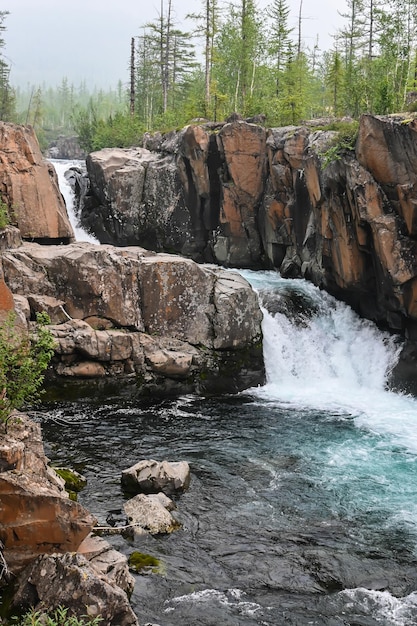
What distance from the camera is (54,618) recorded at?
9461mm

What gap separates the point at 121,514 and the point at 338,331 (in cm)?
1515

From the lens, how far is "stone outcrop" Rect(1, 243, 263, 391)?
2166 centimetres

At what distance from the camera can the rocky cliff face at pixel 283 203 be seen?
73.7 ft

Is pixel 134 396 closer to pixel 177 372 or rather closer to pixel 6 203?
pixel 177 372

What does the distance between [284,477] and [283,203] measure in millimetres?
17678

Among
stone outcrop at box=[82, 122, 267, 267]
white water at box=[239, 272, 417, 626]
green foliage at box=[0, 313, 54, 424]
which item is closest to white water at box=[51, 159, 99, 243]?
stone outcrop at box=[82, 122, 267, 267]

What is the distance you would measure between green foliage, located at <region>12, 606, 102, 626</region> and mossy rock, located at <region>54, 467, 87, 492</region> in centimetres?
540

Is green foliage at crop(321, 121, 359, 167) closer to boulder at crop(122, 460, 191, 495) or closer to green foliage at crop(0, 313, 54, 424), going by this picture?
boulder at crop(122, 460, 191, 495)

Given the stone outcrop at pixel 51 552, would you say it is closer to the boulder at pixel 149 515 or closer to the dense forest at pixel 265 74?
the boulder at pixel 149 515

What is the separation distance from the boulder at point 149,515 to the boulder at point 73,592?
3372 mm

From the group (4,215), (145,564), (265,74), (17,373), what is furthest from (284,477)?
(265,74)

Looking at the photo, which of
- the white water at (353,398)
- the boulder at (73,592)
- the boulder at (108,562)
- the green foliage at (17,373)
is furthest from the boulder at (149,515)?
the white water at (353,398)

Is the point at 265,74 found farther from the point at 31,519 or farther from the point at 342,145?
the point at 31,519

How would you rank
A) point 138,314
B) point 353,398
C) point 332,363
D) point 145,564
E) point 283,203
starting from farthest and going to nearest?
point 283,203 < point 332,363 < point 353,398 < point 138,314 < point 145,564
